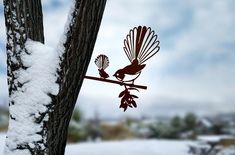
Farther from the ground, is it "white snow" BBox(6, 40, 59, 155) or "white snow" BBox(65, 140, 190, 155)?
"white snow" BBox(6, 40, 59, 155)

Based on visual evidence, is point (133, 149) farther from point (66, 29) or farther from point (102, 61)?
point (66, 29)

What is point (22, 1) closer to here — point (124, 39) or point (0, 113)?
point (124, 39)

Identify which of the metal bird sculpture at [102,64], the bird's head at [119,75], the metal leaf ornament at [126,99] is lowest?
the metal leaf ornament at [126,99]

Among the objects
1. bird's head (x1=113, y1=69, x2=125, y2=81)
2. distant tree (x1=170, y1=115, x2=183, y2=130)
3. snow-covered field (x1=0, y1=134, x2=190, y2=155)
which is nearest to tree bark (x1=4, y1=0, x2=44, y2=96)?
bird's head (x1=113, y1=69, x2=125, y2=81)

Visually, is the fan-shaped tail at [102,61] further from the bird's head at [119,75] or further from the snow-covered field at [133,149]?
the snow-covered field at [133,149]

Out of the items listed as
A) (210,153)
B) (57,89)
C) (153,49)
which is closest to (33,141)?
(57,89)

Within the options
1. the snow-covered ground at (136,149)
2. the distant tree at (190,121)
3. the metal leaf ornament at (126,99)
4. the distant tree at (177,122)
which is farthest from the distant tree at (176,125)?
the metal leaf ornament at (126,99)

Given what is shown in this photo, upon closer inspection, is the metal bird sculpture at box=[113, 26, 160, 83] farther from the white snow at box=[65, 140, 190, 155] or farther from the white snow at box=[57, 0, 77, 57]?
the white snow at box=[65, 140, 190, 155]
